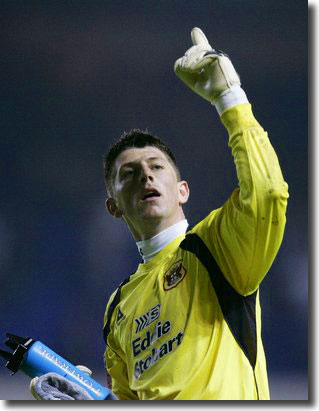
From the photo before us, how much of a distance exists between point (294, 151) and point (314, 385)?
0.59 meters

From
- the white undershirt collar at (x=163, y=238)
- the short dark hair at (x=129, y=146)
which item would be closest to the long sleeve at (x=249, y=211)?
the white undershirt collar at (x=163, y=238)

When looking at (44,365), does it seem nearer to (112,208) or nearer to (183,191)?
(112,208)

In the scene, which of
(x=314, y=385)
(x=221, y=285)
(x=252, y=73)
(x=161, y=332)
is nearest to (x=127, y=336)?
(x=161, y=332)

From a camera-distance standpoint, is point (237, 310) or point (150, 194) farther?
point (150, 194)

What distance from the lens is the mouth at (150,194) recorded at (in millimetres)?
1704

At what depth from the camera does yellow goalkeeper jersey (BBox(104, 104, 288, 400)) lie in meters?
1.37

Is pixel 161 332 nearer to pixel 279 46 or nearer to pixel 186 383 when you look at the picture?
pixel 186 383

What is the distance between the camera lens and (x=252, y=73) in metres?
1.89

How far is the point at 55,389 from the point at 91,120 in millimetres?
753

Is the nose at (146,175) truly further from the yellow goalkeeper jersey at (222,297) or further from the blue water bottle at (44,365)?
the blue water bottle at (44,365)

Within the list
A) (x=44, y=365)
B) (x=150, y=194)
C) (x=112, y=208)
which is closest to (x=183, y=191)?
(x=150, y=194)

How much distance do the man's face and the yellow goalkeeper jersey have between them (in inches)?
5.1

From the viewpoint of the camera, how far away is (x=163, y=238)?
1.70 metres

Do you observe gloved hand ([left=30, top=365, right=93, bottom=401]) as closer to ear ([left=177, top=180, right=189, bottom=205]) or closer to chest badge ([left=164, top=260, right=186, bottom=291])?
chest badge ([left=164, top=260, right=186, bottom=291])
